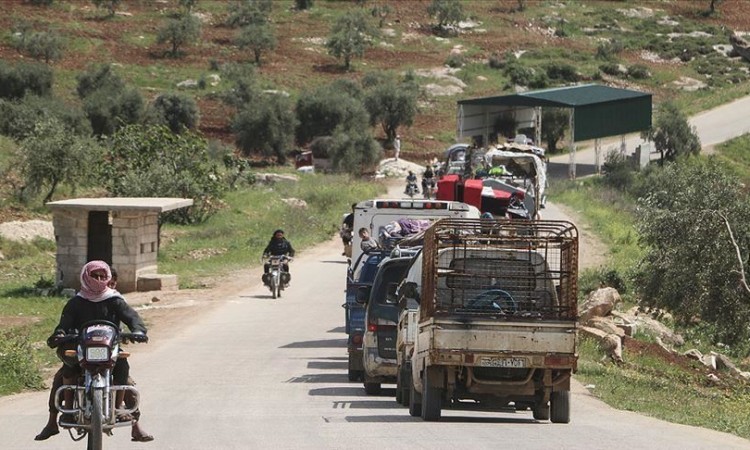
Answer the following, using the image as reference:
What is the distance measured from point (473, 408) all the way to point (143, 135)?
127ft

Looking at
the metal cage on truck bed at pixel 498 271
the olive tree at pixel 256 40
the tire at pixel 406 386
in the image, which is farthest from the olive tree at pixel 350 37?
the metal cage on truck bed at pixel 498 271

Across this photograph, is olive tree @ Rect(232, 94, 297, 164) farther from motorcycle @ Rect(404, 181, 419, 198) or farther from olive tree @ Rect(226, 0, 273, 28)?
olive tree @ Rect(226, 0, 273, 28)

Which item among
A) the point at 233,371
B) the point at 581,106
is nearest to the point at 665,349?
the point at 233,371

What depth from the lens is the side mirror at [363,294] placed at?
61.8ft

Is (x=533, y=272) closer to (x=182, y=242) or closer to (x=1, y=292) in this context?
(x=1, y=292)

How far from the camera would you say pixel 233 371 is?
2150cm

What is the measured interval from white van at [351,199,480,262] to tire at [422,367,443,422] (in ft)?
36.8

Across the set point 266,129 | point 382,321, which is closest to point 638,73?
point 266,129

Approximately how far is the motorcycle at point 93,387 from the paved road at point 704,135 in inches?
2501

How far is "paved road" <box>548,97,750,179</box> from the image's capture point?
7769 centimetres

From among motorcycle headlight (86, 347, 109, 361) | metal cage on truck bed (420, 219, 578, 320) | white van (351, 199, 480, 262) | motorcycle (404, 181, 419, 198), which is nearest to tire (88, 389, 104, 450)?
motorcycle headlight (86, 347, 109, 361)

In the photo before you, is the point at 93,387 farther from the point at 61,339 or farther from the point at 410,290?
the point at 410,290

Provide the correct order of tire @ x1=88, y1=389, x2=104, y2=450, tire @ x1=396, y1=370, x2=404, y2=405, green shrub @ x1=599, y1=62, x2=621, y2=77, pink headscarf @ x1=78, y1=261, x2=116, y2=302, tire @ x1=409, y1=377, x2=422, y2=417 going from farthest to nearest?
green shrub @ x1=599, y1=62, x2=621, y2=77 < tire @ x1=396, y1=370, x2=404, y2=405 < tire @ x1=409, y1=377, x2=422, y2=417 < pink headscarf @ x1=78, y1=261, x2=116, y2=302 < tire @ x1=88, y1=389, x2=104, y2=450

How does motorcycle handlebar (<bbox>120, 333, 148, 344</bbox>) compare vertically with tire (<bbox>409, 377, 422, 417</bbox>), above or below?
above
